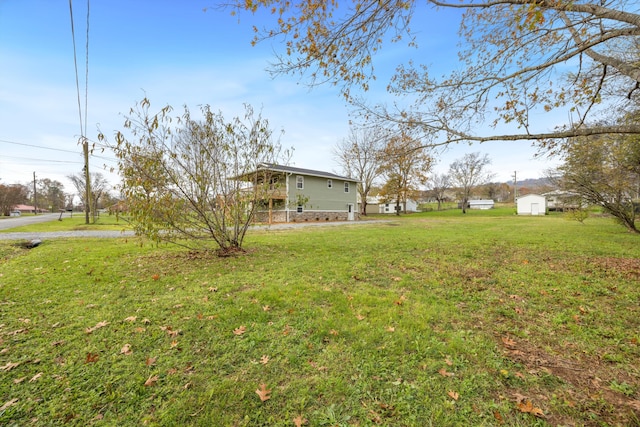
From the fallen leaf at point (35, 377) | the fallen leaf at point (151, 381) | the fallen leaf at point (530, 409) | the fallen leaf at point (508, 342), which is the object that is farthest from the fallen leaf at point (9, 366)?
the fallen leaf at point (508, 342)

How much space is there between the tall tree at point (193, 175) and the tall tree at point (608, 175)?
10.3 m

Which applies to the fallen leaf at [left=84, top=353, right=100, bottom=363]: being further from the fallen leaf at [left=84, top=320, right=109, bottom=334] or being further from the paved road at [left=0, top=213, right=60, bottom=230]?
the paved road at [left=0, top=213, right=60, bottom=230]

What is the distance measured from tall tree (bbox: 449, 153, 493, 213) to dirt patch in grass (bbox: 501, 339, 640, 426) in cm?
4559

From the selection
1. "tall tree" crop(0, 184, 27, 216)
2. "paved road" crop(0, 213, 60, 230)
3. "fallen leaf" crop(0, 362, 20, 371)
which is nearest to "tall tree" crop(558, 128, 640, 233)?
"fallen leaf" crop(0, 362, 20, 371)

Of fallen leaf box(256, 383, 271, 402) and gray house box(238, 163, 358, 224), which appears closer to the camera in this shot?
fallen leaf box(256, 383, 271, 402)

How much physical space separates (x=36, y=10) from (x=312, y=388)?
34.7 feet

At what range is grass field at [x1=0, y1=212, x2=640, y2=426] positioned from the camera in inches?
80.1

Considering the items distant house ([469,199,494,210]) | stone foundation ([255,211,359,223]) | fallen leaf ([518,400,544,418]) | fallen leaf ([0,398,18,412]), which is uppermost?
distant house ([469,199,494,210])

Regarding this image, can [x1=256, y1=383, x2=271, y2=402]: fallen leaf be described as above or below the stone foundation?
below

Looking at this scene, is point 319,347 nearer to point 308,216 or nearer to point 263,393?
point 263,393

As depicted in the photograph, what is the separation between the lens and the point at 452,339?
3.04 m

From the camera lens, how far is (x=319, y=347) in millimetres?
2879

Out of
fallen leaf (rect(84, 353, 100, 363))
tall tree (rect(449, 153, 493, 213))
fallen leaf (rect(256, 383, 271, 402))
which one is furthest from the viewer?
tall tree (rect(449, 153, 493, 213))

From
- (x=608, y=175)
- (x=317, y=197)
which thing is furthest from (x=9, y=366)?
(x=317, y=197)
